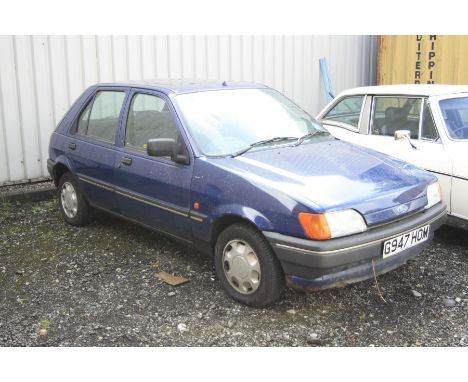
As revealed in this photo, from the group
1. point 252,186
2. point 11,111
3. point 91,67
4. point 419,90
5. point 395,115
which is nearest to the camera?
point 252,186

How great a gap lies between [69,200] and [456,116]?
161 inches

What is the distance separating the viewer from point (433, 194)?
14.4 feet

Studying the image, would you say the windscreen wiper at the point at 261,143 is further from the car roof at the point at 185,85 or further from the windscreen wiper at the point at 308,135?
the car roof at the point at 185,85

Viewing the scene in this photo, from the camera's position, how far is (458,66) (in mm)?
8883

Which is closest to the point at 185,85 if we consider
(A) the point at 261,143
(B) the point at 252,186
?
(A) the point at 261,143

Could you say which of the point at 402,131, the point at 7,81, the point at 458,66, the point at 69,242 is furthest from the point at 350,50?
the point at 69,242

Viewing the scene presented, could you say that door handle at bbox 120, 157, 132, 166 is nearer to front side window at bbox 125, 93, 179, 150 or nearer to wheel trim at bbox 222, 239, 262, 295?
front side window at bbox 125, 93, 179, 150

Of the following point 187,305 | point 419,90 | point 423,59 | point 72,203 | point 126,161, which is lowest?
point 187,305

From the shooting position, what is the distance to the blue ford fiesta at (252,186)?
365 centimetres

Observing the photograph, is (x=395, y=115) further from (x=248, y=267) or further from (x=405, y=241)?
(x=248, y=267)

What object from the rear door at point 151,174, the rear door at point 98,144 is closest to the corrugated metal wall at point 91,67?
the rear door at point 98,144

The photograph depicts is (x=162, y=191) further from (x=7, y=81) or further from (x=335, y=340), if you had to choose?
(x=7, y=81)

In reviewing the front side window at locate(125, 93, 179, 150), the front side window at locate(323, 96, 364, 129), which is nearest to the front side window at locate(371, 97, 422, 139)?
the front side window at locate(323, 96, 364, 129)

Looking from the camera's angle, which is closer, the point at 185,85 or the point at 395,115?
the point at 185,85
